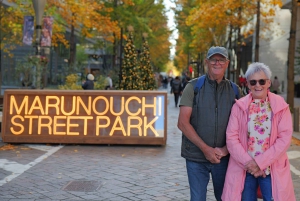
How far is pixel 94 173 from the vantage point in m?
8.00

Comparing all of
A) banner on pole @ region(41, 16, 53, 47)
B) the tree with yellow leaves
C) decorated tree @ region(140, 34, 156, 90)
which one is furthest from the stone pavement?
decorated tree @ region(140, 34, 156, 90)

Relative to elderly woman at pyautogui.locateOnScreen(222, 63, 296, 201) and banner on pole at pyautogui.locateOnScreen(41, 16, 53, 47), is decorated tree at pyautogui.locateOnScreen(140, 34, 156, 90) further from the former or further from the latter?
elderly woman at pyautogui.locateOnScreen(222, 63, 296, 201)

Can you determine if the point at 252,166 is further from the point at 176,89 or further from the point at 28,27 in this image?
the point at 176,89

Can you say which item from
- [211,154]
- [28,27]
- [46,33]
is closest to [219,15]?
[46,33]

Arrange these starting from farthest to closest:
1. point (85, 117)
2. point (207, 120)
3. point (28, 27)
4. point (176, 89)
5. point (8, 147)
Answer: point (176, 89) → point (28, 27) → point (85, 117) → point (8, 147) → point (207, 120)

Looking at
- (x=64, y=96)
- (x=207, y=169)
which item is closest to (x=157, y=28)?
(x=64, y=96)

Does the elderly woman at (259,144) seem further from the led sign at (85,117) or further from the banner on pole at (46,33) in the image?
the banner on pole at (46,33)

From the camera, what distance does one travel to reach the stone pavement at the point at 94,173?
6.56 m

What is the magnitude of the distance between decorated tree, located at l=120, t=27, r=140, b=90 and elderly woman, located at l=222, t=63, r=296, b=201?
74.3ft

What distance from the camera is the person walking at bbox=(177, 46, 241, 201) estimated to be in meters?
4.07

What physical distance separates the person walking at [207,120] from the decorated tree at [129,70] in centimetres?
2237

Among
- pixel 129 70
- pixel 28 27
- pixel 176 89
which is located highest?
pixel 28 27

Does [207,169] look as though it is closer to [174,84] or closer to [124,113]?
[124,113]

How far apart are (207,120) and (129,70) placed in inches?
894
